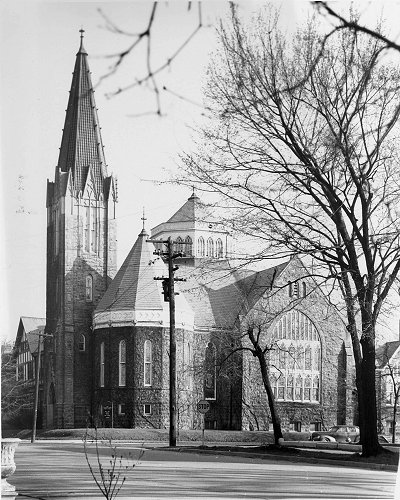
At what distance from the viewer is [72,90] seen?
18.5ft

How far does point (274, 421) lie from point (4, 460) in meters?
1.84

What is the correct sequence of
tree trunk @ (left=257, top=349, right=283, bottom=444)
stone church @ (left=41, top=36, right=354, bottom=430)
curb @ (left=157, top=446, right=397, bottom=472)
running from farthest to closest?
tree trunk @ (left=257, top=349, right=283, bottom=444), curb @ (left=157, top=446, right=397, bottom=472), stone church @ (left=41, top=36, right=354, bottom=430)

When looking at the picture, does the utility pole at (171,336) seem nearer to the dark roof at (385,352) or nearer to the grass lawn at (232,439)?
the grass lawn at (232,439)

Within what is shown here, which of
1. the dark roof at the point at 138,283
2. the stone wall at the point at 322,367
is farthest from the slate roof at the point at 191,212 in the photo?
the stone wall at the point at 322,367

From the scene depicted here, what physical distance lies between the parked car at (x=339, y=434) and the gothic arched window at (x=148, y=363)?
1.01 meters

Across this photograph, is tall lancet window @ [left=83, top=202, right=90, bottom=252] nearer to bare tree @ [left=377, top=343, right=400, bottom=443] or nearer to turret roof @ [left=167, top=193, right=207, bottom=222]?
turret roof @ [left=167, top=193, right=207, bottom=222]

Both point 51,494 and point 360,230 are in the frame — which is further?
point 360,230

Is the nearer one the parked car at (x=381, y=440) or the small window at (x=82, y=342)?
the small window at (x=82, y=342)

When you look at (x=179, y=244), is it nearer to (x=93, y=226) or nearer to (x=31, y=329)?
(x=93, y=226)

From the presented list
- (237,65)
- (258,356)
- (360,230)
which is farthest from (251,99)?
(258,356)

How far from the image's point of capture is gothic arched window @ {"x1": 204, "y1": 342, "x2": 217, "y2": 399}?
6.68 m

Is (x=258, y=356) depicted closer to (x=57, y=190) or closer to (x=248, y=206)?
(x=248, y=206)

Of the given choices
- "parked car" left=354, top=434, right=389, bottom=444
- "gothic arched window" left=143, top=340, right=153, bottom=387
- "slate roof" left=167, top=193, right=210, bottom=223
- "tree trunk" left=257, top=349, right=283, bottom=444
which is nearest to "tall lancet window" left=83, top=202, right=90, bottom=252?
"slate roof" left=167, top=193, right=210, bottom=223

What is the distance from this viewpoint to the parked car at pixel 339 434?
6885 millimetres
